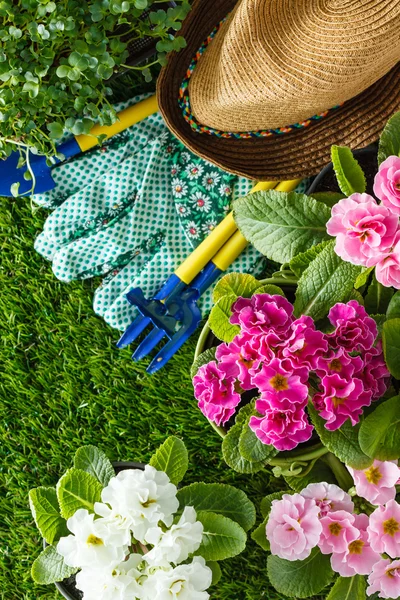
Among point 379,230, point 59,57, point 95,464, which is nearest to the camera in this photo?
point 379,230

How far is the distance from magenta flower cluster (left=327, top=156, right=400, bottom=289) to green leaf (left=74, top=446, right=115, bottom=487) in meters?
0.46

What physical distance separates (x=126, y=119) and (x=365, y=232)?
2.44ft

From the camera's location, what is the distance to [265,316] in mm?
769

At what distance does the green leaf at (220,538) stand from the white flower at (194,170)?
715 millimetres

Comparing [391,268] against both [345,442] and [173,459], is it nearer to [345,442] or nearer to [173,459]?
[345,442]

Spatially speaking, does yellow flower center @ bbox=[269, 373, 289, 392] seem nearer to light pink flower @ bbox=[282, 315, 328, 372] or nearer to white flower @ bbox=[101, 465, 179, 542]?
light pink flower @ bbox=[282, 315, 328, 372]

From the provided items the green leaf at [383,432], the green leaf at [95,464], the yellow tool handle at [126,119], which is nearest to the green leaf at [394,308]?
the green leaf at [383,432]

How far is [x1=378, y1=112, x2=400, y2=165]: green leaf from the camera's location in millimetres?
853

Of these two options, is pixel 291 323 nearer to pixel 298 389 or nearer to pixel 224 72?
pixel 298 389

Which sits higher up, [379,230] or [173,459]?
[379,230]

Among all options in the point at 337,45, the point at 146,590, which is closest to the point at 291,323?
the point at 146,590

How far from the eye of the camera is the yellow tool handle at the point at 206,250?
1.32 metres

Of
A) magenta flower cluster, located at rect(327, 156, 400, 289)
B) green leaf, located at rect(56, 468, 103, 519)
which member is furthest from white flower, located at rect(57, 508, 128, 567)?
magenta flower cluster, located at rect(327, 156, 400, 289)

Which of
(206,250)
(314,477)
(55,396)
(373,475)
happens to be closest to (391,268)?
(373,475)
